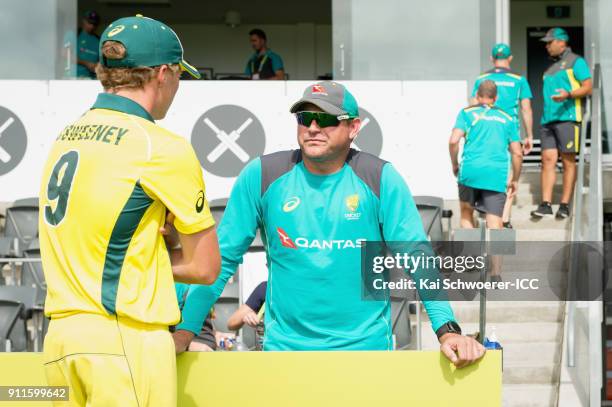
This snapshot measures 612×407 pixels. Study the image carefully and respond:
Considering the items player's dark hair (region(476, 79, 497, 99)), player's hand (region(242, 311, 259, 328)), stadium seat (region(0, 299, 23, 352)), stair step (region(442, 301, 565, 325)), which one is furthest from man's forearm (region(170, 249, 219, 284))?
player's dark hair (region(476, 79, 497, 99))

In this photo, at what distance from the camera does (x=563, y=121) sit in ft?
32.2

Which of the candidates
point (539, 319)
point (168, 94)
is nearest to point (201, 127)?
point (539, 319)

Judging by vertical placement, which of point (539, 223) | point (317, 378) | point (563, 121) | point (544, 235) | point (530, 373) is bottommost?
point (530, 373)

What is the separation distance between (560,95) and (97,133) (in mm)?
7579

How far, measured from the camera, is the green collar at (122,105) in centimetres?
269

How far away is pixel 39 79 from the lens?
11016mm

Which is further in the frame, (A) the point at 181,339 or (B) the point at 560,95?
(B) the point at 560,95

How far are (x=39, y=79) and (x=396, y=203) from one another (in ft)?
26.8

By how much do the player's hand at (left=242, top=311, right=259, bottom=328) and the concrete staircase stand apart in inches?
82.5

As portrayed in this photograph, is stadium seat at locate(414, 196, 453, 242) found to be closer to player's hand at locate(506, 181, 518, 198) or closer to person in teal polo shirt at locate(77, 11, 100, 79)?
player's hand at locate(506, 181, 518, 198)

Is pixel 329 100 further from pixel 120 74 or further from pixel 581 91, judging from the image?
pixel 581 91

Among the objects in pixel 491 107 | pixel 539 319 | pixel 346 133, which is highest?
pixel 491 107

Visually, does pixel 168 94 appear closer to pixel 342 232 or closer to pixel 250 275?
pixel 342 232

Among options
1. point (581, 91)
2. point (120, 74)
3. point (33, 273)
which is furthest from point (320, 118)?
point (581, 91)
